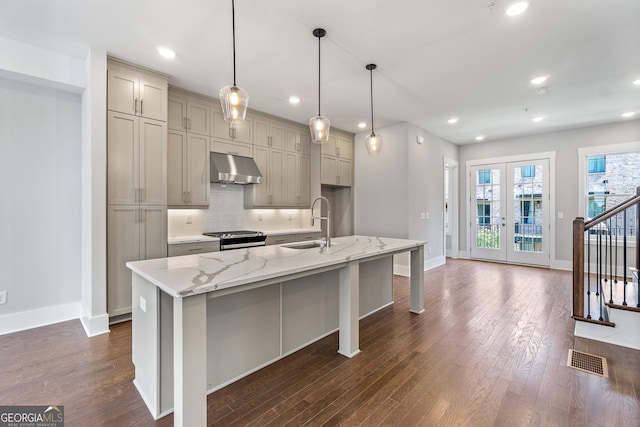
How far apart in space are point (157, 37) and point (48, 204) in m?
2.18

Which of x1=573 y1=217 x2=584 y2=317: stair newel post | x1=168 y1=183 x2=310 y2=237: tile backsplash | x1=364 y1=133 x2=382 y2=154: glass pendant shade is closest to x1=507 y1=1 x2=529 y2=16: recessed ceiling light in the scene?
x1=364 y1=133 x2=382 y2=154: glass pendant shade

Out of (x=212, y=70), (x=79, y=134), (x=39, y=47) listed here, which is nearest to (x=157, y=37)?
(x=212, y=70)

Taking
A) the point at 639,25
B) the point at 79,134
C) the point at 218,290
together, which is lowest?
the point at 218,290

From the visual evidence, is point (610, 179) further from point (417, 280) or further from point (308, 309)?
point (308, 309)

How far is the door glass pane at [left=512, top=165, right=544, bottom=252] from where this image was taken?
6.12m

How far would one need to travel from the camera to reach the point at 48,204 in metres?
3.19

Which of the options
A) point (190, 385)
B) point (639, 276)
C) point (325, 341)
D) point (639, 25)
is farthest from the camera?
point (639, 276)

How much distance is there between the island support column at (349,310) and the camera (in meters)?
2.45

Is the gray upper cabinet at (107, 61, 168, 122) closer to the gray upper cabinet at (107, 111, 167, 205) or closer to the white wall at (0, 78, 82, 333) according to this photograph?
the gray upper cabinet at (107, 111, 167, 205)

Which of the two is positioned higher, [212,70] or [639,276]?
[212,70]

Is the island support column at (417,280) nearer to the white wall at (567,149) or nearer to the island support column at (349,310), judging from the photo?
the island support column at (349,310)

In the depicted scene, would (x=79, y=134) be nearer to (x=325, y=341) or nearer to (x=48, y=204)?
(x=48, y=204)

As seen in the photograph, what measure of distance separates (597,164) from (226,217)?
6.88 m

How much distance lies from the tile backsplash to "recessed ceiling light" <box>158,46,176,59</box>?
6.26 feet
